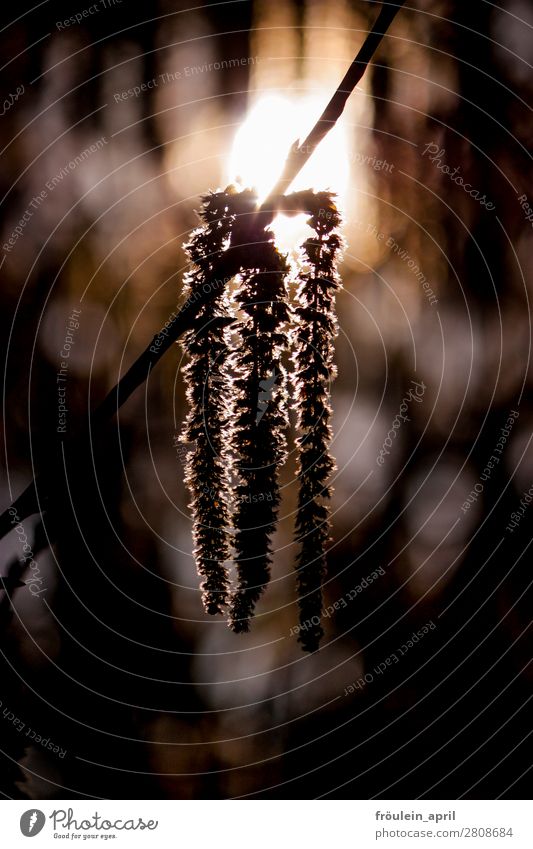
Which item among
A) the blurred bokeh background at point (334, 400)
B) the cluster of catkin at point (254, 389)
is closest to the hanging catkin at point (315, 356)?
the cluster of catkin at point (254, 389)

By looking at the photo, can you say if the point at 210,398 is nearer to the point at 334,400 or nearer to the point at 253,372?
the point at 253,372

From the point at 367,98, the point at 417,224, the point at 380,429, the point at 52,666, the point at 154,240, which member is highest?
the point at 367,98

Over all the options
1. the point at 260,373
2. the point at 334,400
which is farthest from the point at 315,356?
the point at 334,400

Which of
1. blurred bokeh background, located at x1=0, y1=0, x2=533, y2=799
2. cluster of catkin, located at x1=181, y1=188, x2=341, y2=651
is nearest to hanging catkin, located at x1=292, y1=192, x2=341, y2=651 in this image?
cluster of catkin, located at x1=181, y1=188, x2=341, y2=651

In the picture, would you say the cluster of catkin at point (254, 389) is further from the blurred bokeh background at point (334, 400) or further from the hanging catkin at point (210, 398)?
the blurred bokeh background at point (334, 400)

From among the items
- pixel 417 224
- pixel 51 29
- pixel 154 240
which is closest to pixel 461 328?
pixel 417 224

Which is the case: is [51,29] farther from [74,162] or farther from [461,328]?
[461,328]

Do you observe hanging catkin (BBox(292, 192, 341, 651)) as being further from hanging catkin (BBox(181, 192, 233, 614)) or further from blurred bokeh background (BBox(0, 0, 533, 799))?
blurred bokeh background (BBox(0, 0, 533, 799))
